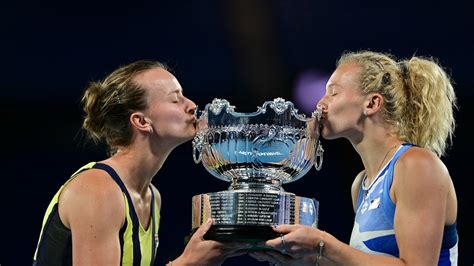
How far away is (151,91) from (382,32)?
2.16 metres

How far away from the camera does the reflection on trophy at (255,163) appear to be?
83.5 inches

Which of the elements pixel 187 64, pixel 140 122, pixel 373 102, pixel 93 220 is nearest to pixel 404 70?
pixel 373 102

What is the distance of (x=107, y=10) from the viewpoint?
4363mm

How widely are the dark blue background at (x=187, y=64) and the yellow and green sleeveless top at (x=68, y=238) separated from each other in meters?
1.88

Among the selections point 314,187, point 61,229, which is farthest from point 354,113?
point 314,187

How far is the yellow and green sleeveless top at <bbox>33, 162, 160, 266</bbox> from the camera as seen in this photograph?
2.27m

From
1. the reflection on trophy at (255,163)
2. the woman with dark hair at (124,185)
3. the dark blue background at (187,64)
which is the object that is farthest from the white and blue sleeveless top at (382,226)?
the dark blue background at (187,64)

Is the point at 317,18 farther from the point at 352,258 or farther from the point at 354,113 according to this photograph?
the point at 352,258

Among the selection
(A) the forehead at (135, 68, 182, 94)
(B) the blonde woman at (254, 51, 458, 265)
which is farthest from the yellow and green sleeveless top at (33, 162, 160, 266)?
(B) the blonde woman at (254, 51, 458, 265)

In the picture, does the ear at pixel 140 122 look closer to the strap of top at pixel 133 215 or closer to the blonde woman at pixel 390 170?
the strap of top at pixel 133 215

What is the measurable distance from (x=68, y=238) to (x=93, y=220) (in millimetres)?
128

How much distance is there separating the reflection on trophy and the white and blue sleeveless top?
5.8 inches

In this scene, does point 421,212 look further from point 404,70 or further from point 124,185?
point 124,185

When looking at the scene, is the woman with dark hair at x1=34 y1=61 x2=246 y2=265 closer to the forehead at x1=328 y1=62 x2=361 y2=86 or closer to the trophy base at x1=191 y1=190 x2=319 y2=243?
the trophy base at x1=191 y1=190 x2=319 y2=243
